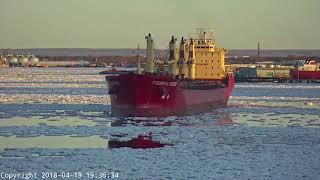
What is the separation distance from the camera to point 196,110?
38.2m

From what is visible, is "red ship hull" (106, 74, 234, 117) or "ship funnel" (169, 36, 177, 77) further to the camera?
"ship funnel" (169, 36, 177, 77)

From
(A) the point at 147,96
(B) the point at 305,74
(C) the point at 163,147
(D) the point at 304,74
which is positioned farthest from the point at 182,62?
(B) the point at 305,74

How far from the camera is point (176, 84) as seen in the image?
35250 millimetres

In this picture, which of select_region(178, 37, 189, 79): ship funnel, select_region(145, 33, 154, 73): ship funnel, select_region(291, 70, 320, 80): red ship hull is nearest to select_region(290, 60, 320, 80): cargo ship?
select_region(291, 70, 320, 80): red ship hull

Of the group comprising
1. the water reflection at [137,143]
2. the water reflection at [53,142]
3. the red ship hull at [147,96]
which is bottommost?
the water reflection at [137,143]

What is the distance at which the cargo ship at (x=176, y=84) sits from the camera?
34.3 meters

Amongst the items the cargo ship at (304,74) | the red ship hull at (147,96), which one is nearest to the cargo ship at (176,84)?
the red ship hull at (147,96)

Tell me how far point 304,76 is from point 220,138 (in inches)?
3530

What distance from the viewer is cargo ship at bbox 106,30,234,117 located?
113 feet

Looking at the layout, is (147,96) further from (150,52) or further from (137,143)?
(137,143)

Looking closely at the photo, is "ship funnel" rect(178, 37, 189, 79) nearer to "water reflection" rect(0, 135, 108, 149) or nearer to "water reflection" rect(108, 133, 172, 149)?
"water reflection" rect(108, 133, 172, 149)

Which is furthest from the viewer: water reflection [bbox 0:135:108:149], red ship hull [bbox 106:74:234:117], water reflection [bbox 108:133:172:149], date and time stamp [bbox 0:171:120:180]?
red ship hull [bbox 106:74:234:117]

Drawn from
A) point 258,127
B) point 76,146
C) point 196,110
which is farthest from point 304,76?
point 76,146

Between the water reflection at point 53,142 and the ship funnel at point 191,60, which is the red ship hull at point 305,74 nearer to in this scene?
the ship funnel at point 191,60
